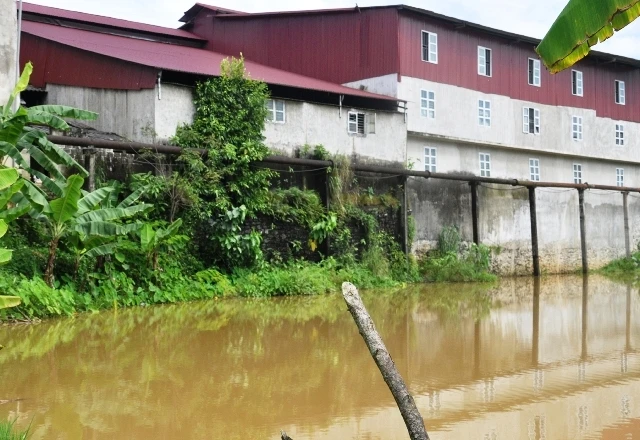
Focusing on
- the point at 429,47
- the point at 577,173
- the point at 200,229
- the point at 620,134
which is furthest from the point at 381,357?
the point at 620,134

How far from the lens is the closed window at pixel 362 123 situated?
23.2 m

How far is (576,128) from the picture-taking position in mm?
31562

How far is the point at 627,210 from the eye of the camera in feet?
107

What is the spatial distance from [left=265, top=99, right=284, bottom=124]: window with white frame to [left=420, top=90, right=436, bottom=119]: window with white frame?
5.81m

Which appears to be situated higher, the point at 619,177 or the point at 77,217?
the point at 619,177

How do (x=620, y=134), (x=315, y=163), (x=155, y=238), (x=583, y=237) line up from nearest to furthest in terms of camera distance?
(x=155, y=238), (x=315, y=163), (x=583, y=237), (x=620, y=134)

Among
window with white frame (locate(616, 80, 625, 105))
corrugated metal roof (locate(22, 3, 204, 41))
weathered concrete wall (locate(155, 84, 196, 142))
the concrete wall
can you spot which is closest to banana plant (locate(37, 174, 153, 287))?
weathered concrete wall (locate(155, 84, 196, 142))

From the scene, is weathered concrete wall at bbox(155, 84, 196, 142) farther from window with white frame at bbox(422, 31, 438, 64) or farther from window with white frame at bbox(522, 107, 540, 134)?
window with white frame at bbox(522, 107, 540, 134)

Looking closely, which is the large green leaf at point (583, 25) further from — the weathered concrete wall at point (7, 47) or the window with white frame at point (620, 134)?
the window with white frame at point (620, 134)

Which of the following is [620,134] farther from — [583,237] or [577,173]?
[583,237]

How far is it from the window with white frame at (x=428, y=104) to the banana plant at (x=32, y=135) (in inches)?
507

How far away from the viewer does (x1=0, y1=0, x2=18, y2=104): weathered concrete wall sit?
16.0m

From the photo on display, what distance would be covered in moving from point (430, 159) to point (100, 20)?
11.7 metres

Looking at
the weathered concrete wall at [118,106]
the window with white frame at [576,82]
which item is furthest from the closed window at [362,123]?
the window with white frame at [576,82]
